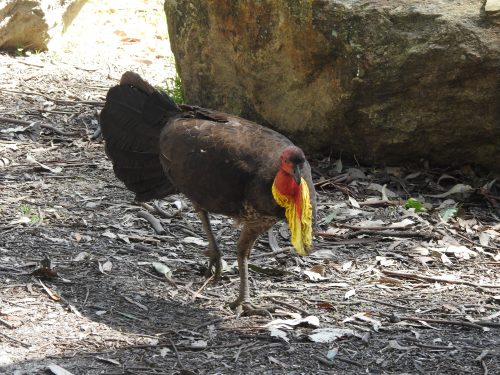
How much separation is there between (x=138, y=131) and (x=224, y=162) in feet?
2.81

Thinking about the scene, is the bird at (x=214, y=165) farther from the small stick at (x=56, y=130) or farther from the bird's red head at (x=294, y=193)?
the small stick at (x=56, y=130)

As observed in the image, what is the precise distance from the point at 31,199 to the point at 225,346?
240 cm

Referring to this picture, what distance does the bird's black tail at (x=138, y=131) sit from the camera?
5.46m

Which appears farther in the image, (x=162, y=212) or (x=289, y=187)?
(x=162, y=212)

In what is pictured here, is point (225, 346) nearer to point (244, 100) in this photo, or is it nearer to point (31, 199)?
point (31, 199)

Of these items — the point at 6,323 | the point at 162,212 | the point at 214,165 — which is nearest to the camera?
the point at 6,323

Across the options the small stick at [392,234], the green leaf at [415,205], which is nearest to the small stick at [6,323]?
the small stick at [392,234]

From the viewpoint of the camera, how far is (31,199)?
20.6 ft

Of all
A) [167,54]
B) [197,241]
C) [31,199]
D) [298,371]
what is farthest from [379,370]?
[167,54]

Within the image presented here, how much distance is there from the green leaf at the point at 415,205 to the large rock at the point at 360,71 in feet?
1.80

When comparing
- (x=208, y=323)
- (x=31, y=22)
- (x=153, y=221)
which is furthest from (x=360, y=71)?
(x=31, y=22)

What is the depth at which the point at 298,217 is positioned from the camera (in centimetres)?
457

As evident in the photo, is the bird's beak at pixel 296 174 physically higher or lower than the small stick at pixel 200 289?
higher

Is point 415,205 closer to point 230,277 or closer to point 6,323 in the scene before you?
point 230,277
